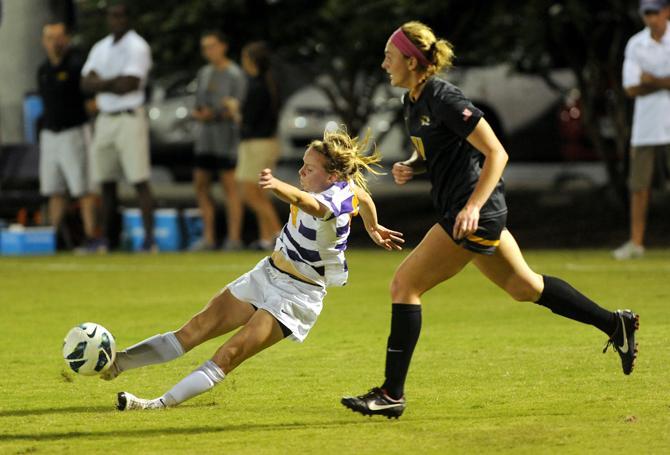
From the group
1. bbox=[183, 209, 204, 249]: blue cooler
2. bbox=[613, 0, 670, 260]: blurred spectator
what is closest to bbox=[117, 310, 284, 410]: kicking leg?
bbox=[613, 0, 670, 260]: blurred spectator

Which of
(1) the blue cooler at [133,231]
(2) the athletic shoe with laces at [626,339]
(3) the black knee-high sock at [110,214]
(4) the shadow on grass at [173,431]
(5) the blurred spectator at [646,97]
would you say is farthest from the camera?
(1) the blue cooler at [133,231]

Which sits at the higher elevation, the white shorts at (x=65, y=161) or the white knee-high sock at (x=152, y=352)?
the white knee-high sock at (x=152, y=352)

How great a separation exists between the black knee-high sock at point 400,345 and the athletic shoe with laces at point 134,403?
1139 mm

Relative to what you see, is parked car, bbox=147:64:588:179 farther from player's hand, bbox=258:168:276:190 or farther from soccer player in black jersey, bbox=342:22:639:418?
player's hand, bbox=258:168:276:190

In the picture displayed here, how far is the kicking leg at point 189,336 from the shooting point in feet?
25.5

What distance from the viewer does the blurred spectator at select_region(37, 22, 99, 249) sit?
707 inches

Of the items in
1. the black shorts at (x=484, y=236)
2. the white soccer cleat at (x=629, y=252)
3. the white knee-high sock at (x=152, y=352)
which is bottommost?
the white soccer cleat at (x=629, y=252)

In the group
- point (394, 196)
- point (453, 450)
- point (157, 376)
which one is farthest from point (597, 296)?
point (394, 196)

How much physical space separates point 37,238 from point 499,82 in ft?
33.7

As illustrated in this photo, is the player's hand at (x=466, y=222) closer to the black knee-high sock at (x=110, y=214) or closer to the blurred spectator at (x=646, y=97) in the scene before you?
the blurred spectator at (x=646, y=97)

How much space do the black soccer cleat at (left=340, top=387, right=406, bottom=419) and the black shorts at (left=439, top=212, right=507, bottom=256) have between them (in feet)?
2.71

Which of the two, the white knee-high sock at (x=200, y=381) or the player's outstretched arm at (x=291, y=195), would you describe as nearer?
the player's outstretched arm at (x=291, y=195)

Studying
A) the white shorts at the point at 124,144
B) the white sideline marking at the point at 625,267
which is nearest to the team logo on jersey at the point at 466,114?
the white sideline marking at the point at 625,267

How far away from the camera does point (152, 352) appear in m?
7.79
